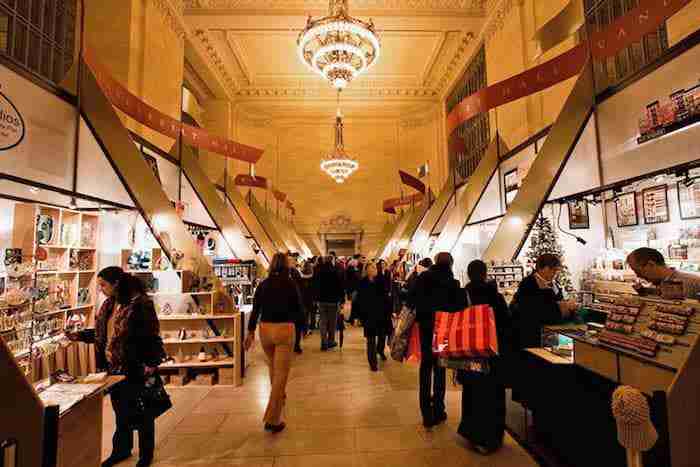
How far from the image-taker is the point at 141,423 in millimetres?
2707

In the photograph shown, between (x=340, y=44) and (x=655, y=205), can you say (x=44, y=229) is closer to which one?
(x=340, y=44)

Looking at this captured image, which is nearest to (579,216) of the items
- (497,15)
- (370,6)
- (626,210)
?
(626,210)

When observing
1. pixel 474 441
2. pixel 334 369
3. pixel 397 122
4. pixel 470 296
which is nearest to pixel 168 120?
pixel 334 369

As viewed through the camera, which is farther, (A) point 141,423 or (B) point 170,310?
(B) point 170,310

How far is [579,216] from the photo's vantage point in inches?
216

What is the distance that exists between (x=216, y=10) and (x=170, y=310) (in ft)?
28.9

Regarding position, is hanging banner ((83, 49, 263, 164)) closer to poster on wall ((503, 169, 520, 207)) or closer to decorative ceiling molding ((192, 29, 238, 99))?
poster on wall ((503, 169, 520, 207))

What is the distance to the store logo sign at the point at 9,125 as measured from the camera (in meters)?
3.02

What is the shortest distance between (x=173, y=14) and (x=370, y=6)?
16.8ft

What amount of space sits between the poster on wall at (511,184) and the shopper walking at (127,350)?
18.3 feet

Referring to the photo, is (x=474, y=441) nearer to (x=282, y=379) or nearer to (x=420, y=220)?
(x=282, y=379)

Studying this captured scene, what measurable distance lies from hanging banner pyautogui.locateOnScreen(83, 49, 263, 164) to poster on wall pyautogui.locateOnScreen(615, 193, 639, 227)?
19.5 feet

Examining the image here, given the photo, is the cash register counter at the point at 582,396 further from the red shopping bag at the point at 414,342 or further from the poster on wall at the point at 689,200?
the poster on wall at the point at 689,200

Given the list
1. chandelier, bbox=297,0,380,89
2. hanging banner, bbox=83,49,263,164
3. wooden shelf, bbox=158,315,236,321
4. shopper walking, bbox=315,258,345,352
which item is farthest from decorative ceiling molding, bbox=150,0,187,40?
wooden shelf, bbox=158,315,236,321
